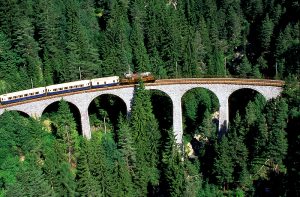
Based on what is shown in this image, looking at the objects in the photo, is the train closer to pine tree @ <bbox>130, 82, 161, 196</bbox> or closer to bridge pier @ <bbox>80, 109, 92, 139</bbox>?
pine tree @ <bbox>130, 82, 161, 196</bbox>

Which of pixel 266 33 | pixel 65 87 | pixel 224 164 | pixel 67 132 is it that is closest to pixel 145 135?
pixel 67 132

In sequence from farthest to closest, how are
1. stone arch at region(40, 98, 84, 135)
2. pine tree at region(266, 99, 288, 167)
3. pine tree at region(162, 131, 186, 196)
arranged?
1. stone arch at region(40, 98, 84, 135)
2. pine tree at region(266, 99, 288, 167)
3. pine tree at region(162, 131, 186, 196)

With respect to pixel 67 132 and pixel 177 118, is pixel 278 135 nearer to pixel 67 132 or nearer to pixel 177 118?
pixel 177 118

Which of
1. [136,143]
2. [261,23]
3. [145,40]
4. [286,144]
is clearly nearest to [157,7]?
[145,40]

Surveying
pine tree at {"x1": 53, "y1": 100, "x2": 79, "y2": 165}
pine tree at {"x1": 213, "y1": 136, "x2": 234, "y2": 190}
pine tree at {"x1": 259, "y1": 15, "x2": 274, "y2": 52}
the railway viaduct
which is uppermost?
pine tree at {"x1": 259, "y1": 15, "x2": 274, "y2": 52}

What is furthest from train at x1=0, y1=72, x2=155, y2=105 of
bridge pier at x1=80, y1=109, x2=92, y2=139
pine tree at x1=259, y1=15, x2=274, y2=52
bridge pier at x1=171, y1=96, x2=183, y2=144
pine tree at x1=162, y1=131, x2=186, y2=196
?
pine tree at x1=259, y1=15, x2=274, y2=52

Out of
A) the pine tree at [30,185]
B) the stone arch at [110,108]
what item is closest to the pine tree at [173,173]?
the pine tree at [30,185]
